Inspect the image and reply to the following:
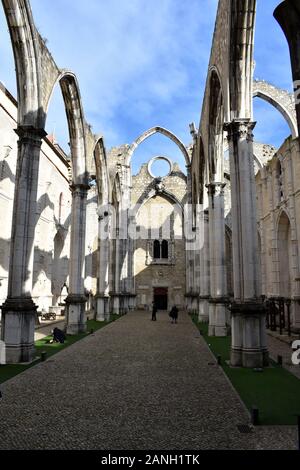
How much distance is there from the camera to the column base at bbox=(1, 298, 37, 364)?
9.38m

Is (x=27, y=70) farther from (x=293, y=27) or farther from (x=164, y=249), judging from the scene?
(x=164, y=249)

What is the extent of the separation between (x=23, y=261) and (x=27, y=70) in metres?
5.78

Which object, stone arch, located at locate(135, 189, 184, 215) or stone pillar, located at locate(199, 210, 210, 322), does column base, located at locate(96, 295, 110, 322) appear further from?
stone arch, located at locate(135, 189, 184, 215)

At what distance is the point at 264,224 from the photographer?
21984 mm

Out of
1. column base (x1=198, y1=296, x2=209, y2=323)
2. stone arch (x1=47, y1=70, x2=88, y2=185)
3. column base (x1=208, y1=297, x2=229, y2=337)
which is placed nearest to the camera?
column base (x1=208, y1=297, x2=229, y2=337)

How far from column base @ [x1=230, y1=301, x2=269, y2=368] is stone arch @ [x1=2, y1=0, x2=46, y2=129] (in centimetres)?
809

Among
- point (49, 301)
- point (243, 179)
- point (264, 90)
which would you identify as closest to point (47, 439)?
point (243, 179)

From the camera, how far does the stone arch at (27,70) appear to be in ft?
33.9

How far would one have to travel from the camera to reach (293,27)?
3.34 m

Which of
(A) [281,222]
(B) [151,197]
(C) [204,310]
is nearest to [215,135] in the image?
(A) [281,222]

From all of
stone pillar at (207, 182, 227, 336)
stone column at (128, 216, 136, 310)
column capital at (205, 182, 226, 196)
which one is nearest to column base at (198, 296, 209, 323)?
stone pillar at (207, 182, 227, 336)

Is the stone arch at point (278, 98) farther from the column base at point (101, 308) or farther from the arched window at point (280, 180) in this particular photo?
the column base at point (101, 308)

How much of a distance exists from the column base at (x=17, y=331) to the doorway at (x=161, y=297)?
76.1 feet
